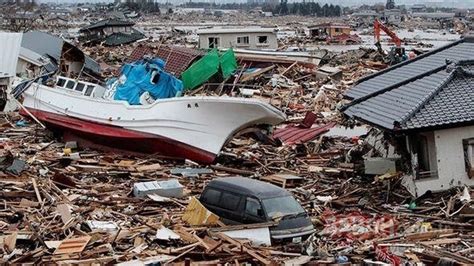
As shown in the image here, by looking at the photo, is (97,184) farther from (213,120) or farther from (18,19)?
(18,19)

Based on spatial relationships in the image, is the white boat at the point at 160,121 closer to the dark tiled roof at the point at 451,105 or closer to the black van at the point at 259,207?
the dark tiled roof at the point at 451,105

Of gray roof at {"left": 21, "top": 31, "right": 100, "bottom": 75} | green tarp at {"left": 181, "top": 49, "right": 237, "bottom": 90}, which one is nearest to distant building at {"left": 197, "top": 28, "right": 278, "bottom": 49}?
gray roof at {"left": 21, "top": 31, "right": 100, "bottom": 75}

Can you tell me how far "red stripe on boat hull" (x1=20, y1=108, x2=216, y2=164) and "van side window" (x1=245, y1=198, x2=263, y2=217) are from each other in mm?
6680

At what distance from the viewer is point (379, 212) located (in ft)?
50.9

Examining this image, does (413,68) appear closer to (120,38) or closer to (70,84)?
(70,84)

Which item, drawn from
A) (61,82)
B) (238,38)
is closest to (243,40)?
(238,38)

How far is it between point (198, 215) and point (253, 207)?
1.14 m

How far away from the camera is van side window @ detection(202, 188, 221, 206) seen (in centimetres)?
1422

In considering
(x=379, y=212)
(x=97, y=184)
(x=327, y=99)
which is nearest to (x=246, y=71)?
(x=327, y=99)

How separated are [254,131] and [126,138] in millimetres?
3512

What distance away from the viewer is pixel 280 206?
13594mm

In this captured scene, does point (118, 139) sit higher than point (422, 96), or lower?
lower

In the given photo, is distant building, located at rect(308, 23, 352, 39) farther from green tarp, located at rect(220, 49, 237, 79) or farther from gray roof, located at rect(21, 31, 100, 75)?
green tarp, located at rect(220, 49, 237, 79)

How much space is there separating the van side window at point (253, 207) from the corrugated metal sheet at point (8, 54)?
18237 millimetres
